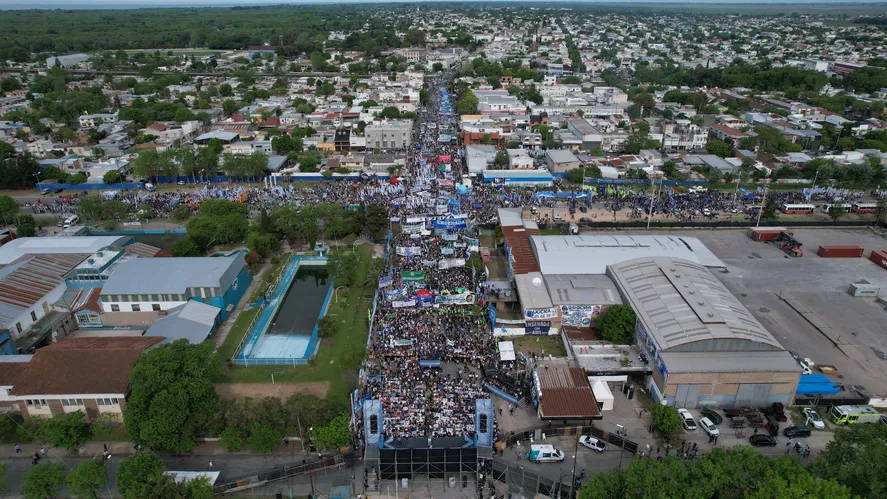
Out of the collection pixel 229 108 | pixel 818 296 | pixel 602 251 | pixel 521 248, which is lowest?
pixel 818 296

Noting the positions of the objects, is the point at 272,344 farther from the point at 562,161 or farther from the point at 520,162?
the point at 562,161

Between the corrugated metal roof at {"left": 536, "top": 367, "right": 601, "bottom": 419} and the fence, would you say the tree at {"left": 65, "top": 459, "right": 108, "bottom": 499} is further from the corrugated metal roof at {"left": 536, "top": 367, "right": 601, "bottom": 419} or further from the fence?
the corrugated metal roof at {"left": 536, "top": 367, "right": 601, "bottom": 419}

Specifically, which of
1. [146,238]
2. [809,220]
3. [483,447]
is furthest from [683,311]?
[146,238]

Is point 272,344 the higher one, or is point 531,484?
point 531,484

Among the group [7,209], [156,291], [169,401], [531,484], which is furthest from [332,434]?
[7,209]

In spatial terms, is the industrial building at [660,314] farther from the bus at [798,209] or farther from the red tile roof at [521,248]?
the bus at [798,209]

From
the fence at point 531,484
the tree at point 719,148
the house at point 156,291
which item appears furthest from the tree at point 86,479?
the tree at point 719,148

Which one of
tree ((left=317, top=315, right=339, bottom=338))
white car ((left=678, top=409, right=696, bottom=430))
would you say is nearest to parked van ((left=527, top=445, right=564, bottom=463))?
white car ((left=678, top=409, right=696, bottom=430))

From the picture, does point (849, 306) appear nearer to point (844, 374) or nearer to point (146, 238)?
point (844, 374)
